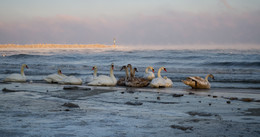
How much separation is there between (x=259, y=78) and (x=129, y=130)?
13993 mm

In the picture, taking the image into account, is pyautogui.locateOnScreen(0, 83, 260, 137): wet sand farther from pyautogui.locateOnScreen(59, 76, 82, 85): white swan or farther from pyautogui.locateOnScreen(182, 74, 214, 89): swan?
pyautogui.locateOnScreen(59, 76, 82, 85): white swan

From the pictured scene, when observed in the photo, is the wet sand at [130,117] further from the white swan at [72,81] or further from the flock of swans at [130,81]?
the white swan at [72,81]

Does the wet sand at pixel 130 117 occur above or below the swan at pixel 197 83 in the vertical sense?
below

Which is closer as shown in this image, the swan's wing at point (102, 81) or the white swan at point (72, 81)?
the swan's wing at point (102, 81)

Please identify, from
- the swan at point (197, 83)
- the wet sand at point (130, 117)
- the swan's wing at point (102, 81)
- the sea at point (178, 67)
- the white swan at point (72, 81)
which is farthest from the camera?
the sea at point (178, 67)

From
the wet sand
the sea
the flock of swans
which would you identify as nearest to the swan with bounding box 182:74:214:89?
the flock of swans

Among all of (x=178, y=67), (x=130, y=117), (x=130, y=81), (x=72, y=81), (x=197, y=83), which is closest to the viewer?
(x=130, y=117)

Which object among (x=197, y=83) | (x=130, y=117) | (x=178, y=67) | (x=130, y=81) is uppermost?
(x=178, y=67)

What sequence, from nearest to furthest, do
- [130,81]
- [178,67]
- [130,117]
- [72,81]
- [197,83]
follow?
[130,117], [197,83], [130,81], [72,81], [178,67]

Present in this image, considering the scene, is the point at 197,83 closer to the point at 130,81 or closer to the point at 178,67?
the point at 130,81

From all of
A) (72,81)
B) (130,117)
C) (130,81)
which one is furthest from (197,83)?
(130,117)

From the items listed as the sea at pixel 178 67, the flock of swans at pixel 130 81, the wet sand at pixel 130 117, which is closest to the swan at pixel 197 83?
the flock of swans at pixel 130 81

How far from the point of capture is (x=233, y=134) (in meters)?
5.50

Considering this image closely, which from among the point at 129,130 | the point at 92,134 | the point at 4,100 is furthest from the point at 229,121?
the point at 4,100
